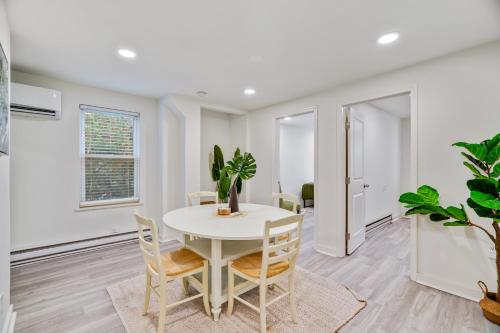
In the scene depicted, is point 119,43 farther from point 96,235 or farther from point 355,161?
point 355,161

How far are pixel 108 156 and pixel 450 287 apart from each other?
456 cm

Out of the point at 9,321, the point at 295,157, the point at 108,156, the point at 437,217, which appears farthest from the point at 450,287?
the point at 295,157

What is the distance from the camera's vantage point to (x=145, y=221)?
1688 mm

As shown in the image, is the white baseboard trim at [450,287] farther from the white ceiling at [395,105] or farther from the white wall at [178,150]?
the white wall at [178,150]

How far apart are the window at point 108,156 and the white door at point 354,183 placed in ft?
10.9

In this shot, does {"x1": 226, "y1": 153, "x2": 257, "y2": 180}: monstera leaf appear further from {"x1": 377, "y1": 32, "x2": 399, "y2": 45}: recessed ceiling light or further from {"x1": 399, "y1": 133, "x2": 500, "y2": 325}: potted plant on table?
{"x1": 399, "y1": 133, "x2": 500, "y2": 325}: potted plant on table

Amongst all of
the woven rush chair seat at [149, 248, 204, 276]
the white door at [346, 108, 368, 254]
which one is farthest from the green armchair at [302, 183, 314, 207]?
the woven rush chair seat at [149, 248, 204, 276]

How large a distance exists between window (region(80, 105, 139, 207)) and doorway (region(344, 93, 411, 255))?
11.0 feet

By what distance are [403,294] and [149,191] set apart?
372 cm

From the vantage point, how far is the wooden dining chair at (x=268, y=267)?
164 centimetres

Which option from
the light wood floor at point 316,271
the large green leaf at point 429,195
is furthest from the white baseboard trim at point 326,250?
the large green leaf at point 429,195

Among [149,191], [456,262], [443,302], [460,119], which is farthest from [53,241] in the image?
[460,119]

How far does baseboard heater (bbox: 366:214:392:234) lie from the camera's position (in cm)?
445

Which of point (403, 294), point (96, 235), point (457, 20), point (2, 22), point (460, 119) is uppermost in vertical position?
point (457, 20)
